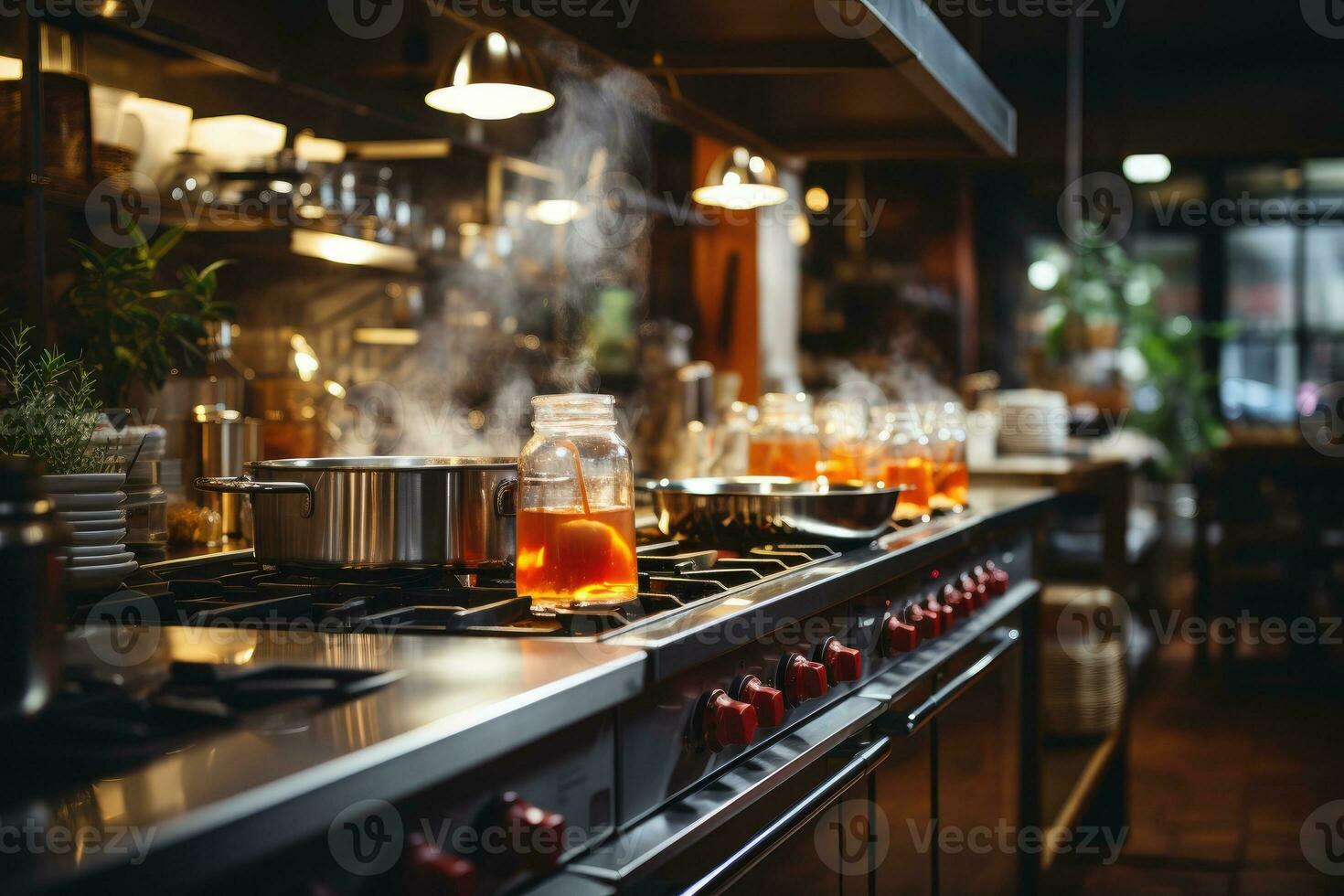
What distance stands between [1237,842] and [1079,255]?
556cm

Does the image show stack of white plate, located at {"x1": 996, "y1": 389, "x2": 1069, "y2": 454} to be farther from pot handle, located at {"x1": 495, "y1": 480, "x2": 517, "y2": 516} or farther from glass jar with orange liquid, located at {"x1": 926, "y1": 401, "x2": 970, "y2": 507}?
pot handle, located at {"x1": 495, "y1": 480, "x2": 517, "y2": 516}

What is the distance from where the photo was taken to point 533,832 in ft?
3.02

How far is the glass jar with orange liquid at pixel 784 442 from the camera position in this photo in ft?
8.46

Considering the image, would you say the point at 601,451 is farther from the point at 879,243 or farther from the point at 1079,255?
the point at 1079,255

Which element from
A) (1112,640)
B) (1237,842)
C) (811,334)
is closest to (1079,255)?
(811,334)

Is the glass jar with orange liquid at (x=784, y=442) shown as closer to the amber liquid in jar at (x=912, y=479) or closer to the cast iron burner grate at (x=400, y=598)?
the amber liquid in jar at (x=912, y=479)

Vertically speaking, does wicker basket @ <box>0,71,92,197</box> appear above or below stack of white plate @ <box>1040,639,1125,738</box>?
above

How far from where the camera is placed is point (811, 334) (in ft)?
26.1

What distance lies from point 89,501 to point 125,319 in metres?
0.70

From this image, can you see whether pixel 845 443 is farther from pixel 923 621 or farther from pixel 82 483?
pixel 82 483

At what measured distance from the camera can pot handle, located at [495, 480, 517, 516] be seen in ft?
4.83

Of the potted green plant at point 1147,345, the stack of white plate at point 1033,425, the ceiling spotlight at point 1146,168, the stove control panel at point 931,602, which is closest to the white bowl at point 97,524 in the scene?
the stove control panel at point 931,602

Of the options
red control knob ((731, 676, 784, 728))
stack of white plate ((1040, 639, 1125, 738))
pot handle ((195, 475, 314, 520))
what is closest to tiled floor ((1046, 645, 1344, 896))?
stack of white plate ((1040, 639, 1125, 738))

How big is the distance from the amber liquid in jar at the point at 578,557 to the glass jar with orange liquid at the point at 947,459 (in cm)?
148
